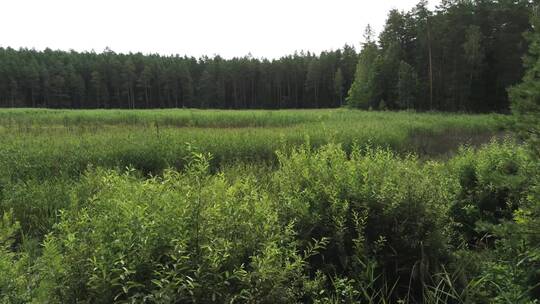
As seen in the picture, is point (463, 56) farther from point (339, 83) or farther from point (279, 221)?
point (279, 221)

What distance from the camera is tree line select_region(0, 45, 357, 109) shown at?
6819 cm

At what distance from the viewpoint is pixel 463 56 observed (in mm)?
38688

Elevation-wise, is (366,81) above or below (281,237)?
above

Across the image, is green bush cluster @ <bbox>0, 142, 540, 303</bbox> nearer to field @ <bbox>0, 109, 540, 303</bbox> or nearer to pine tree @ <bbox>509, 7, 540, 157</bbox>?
field @ <bbox>0, 109, 540, 303</bbox>

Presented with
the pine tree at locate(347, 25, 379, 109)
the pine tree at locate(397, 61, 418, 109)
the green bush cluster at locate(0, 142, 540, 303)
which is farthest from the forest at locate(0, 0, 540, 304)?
the pine tree at locate(347, 25, 379, 109)

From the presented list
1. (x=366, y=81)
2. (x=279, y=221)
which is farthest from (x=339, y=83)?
(x=279, y=221)

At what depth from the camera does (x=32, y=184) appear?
7.05 meters

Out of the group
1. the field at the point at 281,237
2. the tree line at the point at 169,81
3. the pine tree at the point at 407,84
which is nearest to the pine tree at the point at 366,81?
the pine tree at the point at 407,84

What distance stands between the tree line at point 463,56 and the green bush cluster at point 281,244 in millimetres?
38250

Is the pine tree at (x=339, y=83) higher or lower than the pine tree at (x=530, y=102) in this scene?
higher

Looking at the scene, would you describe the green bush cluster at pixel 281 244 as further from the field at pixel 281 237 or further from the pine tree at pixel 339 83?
→ the pine tree at pixel 339 83

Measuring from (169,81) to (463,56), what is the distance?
56.9 m

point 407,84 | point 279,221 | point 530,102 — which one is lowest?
point 279,221

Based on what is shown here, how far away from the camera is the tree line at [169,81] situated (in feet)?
224
